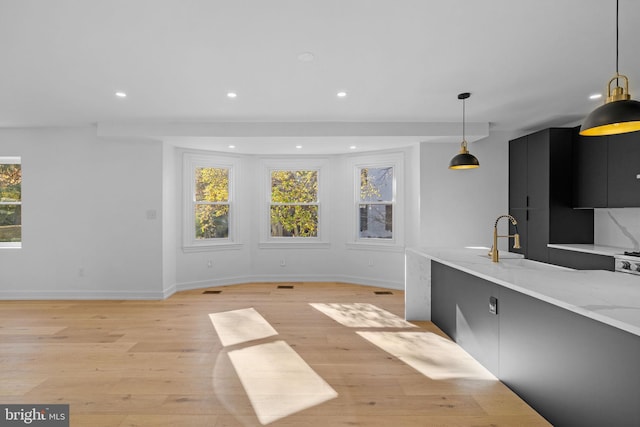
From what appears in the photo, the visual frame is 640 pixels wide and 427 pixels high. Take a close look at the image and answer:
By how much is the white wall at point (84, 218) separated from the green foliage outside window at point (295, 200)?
6.74 feet

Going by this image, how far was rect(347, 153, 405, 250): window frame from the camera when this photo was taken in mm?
5543

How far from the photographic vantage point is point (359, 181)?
5965 millimetres

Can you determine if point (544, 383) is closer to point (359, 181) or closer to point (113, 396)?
point (113, 396)

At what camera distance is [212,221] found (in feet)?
19.0

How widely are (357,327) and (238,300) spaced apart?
198 cm

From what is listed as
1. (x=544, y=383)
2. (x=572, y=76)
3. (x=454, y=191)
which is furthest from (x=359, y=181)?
(x=544, y=383)

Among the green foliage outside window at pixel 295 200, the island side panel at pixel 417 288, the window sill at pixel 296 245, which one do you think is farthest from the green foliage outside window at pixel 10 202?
the island side panel at pixel 417 288

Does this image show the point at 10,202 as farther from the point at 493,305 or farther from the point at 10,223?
the point at 493,305

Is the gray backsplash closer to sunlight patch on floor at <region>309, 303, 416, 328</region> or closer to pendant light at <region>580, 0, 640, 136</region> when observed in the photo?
sunlight patch on floor at <region>309, 303, 416, 328</region>

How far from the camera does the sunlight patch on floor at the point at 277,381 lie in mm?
2141

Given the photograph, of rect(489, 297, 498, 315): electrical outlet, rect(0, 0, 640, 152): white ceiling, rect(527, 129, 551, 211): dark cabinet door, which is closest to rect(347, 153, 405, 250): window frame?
rect(0, 0, 640, 152): white ceiling

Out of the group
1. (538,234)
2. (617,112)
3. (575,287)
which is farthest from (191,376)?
(538,234)

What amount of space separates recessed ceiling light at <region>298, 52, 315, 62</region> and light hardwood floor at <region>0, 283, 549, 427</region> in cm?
257

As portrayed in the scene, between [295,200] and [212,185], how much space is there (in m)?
1.54
